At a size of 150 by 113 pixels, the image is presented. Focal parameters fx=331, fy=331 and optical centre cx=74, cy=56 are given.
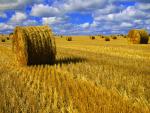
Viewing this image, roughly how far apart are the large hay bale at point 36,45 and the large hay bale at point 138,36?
15.3 metres

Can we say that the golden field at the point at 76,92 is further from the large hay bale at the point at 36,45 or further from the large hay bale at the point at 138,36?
the large hay bale at the point at 138,36

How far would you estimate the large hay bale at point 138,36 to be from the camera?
27734 mm

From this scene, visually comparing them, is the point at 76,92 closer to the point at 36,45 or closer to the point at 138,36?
the point at 36,45

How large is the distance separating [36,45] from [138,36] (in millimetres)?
16132

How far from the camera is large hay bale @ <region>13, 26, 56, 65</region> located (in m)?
13.2

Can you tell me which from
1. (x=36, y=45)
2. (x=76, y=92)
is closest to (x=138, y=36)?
(x=36, y=45)

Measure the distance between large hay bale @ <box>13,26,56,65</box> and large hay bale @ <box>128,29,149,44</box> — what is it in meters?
15.3

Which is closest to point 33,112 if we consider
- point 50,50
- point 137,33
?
point 50,50

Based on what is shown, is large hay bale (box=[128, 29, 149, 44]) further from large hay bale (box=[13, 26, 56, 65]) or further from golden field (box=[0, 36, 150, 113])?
golden field (box=[0, 36, 150, 113])

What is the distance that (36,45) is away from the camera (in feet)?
43.5

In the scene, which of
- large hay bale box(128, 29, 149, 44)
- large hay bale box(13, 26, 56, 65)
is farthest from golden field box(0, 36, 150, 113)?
large hay bale box(128, 29, 149, 44)

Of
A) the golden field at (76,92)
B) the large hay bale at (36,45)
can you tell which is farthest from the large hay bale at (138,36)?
the golden field at (76,92)

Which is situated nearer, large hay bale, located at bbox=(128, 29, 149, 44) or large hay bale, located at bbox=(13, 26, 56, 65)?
large hay bale, located at bbox=(13, 26, 56, 65)

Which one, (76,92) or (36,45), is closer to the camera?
(76,92)
